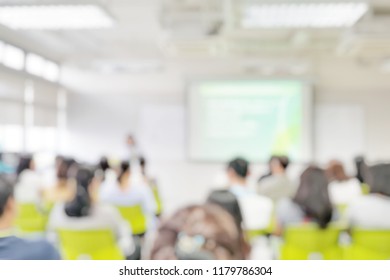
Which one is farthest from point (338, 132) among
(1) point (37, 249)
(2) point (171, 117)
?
(1) point (37, 249)

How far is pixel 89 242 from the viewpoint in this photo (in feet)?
8.23

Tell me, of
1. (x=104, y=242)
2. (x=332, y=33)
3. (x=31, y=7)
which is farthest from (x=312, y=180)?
(x=332, y=33)

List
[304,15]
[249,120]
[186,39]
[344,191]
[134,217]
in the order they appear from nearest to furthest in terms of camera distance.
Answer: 1. [134,217]
2. [344,191]
3. [304,15]
4. [186,39]
5. [249,120]

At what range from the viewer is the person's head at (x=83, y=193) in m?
2.62

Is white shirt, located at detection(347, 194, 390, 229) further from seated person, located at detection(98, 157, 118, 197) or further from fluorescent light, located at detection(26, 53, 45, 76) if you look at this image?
fluorescent light, located at detection(26, 53, 45, 76)

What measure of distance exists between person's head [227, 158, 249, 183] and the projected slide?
419 cm

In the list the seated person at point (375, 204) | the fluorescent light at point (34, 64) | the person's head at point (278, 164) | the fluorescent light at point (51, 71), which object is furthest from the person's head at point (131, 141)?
the seated person at point (375, 204)

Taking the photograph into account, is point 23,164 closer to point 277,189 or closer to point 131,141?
point 277,189

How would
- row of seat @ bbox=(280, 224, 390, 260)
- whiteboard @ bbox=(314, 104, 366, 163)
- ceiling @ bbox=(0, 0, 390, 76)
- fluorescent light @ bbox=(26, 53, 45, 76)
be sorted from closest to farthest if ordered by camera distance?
row of seat @ bbox=(280, 224, 390, 260) → ceiling @ bbox=(0, 0, 390, 76) → fluorescent light @ bbox=(26, 53, 45, 76) → whiteboard @ bbox=(314, 104, 366, 163)

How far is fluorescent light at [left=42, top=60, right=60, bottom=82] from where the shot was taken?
259 inches

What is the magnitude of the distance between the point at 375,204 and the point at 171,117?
19.8 feet

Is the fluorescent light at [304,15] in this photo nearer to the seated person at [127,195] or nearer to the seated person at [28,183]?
the seated person at [127,195]

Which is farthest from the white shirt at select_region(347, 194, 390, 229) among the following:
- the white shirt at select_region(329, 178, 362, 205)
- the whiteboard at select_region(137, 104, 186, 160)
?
the whiteboard at select_region(137, 104, 186, 160)

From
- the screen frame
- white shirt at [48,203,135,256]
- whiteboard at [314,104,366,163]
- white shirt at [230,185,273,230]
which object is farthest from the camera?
whiteboard at [314,104,366,163]
